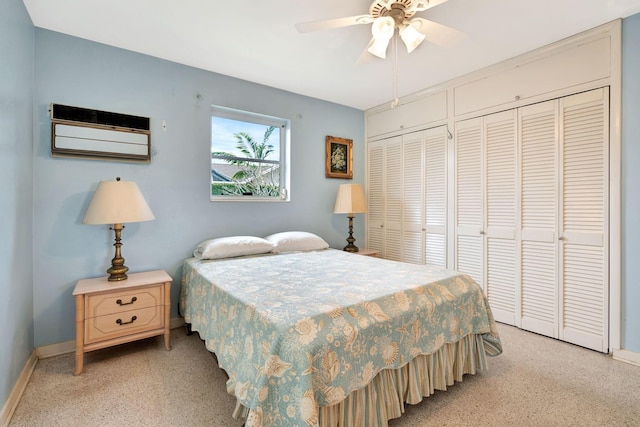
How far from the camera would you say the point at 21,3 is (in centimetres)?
195

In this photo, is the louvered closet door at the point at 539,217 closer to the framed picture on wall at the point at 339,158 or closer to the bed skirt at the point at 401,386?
the bed skirt at the point at 401,386

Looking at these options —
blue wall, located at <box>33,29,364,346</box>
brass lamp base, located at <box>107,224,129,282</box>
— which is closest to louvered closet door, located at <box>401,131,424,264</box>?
blue wall, located at <box>33,29,364,346</box>

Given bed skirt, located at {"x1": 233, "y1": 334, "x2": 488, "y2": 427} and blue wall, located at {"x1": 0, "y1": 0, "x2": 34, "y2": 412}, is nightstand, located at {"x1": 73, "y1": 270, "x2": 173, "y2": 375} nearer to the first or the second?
blue wall, located at {"x1": 0, "y1": 0, "x2": 34, "y2": 412}


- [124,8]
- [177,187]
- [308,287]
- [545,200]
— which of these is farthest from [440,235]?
[124,8]

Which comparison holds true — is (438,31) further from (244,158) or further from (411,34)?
(244,158)

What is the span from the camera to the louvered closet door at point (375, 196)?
13.5 ft

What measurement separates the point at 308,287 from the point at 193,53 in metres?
2.31

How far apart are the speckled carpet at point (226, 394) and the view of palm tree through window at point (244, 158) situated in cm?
172

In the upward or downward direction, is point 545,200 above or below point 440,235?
above

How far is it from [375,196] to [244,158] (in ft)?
6.15

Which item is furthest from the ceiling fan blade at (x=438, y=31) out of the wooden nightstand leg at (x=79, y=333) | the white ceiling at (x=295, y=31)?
the wooden nightstand leg at (x=79, y=333)

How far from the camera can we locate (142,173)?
2.65 metres

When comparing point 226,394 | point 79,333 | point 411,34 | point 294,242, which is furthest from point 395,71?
point 79,333

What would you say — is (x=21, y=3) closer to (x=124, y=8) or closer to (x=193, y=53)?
(x=124, y=8)
